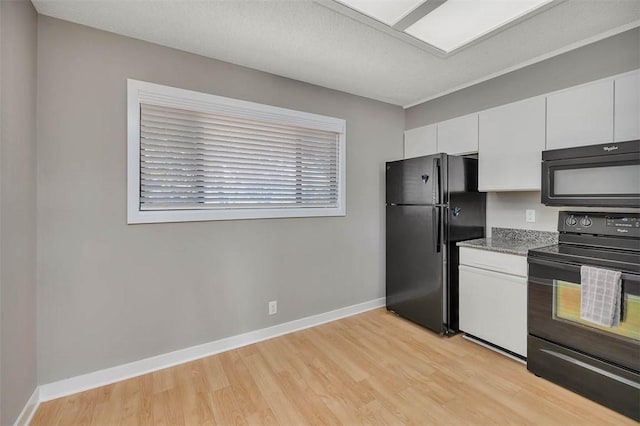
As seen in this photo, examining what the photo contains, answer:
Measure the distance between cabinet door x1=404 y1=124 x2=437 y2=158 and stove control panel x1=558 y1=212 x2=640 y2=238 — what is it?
139cm

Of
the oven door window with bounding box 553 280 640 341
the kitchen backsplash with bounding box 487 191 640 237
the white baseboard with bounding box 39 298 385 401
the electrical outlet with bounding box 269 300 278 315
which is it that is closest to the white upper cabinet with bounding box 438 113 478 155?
the kitchen backsplash with bounding box 487 191 640 237

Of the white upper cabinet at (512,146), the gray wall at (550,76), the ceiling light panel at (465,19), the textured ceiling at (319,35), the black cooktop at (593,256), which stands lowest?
the black cooktop at (593,256)

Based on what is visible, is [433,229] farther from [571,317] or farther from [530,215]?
[571,317]

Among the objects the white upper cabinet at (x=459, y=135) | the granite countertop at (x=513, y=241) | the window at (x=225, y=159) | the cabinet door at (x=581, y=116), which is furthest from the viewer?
the white upper cabinet at (x=459, y=135)

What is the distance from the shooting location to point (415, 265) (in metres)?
2.97

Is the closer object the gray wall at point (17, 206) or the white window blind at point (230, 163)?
the gray wall at point (17, 206)

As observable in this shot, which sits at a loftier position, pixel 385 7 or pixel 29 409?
pixel 385 7

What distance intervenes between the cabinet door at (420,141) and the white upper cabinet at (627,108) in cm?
146

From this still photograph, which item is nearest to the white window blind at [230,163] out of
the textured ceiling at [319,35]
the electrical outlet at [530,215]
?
the textured ceiling at [319,35]

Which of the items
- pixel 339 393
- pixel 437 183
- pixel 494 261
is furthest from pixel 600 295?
pixel 339 393

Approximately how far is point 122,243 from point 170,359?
97cm

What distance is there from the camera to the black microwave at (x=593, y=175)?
1.84 meters

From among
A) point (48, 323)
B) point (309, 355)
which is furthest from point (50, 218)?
point (309, 355)

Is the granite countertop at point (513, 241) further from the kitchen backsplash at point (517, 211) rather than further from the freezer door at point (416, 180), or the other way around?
the freezer door at point (416, 180)
